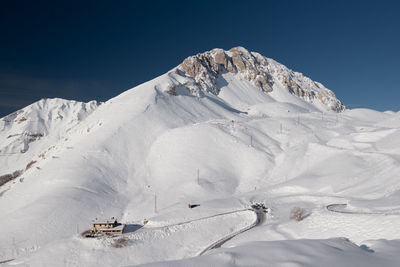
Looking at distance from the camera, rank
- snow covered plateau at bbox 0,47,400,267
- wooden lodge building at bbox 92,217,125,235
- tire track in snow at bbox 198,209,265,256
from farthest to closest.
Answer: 1. wooden lodge building at bbox 92,217,125,235
2. tire track in snow at bbox 198,209,265,256
3. snow covered plateau at bbox 0,47,400,267

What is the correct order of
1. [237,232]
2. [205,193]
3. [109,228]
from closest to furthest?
[109,228], [237,232], [205,193]

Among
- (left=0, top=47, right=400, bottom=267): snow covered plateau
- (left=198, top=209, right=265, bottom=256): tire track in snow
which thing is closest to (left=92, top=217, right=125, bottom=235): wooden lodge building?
(left=0, top=47, right=400, bottom=267): snow covered plateau

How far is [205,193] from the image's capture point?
216 ft

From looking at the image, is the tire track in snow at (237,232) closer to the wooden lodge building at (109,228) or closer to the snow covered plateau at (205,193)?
the snow covered plateau at (205,193)

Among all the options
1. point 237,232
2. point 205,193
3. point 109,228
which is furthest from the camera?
point 205,193

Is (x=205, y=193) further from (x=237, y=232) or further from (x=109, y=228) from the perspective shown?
(x=109, y=228)

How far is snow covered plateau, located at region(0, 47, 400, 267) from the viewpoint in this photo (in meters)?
27.2

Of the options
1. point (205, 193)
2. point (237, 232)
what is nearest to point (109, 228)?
point (237, 232)

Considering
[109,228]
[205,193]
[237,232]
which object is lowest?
[109,228]

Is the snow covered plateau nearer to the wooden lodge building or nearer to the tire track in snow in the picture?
the tire track in snow

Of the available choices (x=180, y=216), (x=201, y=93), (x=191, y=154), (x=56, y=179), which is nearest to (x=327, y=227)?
(x=180, y=216)

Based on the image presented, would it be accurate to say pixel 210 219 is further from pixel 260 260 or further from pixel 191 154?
pixel 191 154

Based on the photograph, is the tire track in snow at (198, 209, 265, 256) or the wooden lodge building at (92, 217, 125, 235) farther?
the wooden lodge building at (92, 217, 125, 235)

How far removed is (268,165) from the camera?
7956 cm
